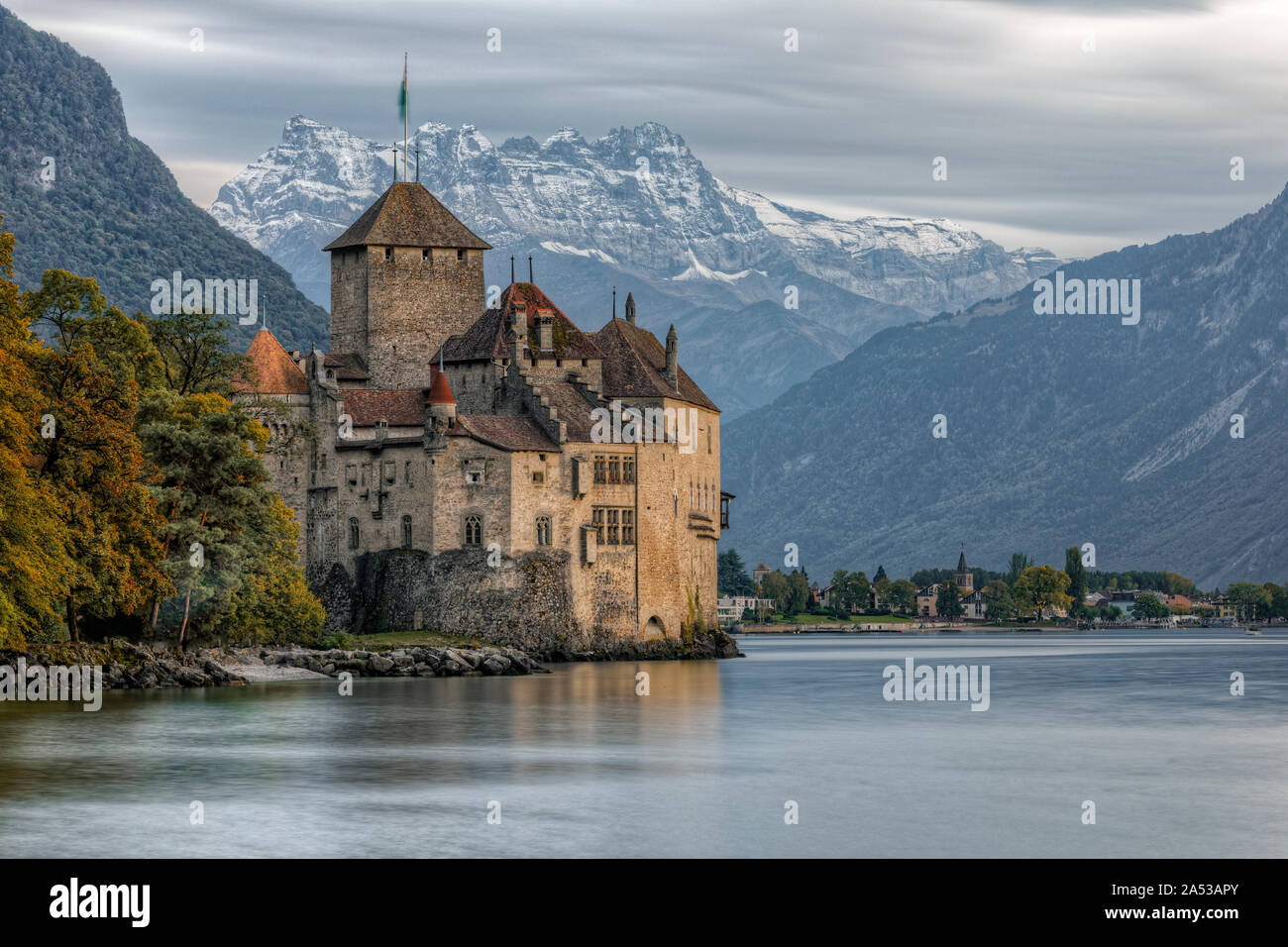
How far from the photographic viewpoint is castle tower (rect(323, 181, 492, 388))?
12838 centimetres

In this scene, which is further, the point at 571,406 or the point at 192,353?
the point at 571,406

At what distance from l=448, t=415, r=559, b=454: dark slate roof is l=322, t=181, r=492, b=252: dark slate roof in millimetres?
19146

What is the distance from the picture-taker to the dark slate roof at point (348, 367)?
12725 centimetres

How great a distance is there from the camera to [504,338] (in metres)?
122

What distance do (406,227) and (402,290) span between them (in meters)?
4.56

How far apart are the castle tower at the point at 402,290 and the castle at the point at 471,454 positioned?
0.13 metres

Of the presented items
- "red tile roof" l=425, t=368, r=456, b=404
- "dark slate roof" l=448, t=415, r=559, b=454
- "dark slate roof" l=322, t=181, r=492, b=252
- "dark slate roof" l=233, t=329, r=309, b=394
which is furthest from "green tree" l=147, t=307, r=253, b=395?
"dark slate roof" l=322, t=181, r=492, b=252

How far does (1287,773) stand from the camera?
6178cm

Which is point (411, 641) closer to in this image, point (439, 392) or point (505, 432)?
point (505, 432)

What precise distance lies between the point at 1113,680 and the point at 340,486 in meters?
48.0

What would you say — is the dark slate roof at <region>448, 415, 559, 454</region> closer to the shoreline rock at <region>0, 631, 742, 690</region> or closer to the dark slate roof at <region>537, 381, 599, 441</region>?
the dark slate roof at <region>537, 381, 599, 441</region>

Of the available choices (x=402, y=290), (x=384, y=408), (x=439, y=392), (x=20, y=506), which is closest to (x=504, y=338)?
(x=384, y=408)

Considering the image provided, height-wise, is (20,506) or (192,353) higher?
(192,353)
